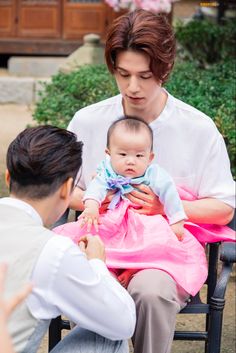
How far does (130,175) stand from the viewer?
3291 mm

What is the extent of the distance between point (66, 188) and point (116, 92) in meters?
4.37

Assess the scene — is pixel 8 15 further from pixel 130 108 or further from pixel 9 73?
pixel 130 108

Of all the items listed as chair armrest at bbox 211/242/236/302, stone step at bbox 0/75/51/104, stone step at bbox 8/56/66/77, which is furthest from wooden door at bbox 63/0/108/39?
chair armrest at bbox 211/242/236/302

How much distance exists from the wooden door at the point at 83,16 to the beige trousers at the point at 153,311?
315 inches

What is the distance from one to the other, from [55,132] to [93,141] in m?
0.94

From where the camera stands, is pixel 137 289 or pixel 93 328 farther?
pixel 137 289

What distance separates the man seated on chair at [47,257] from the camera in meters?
2.41

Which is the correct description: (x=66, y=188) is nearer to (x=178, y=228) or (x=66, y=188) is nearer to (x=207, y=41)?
(x=178, y=228)

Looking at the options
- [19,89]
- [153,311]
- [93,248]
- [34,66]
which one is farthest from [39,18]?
[93,248]

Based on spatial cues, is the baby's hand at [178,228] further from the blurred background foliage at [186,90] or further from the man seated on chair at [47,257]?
the blurred background foliage at [186,90]

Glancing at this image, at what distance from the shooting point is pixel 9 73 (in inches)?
420

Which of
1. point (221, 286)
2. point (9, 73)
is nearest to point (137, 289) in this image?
point (221, 286)

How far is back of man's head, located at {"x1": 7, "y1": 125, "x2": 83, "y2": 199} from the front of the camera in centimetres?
253

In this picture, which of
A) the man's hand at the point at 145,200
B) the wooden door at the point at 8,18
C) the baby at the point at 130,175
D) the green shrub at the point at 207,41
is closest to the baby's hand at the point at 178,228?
the baby at the point at 130,175
